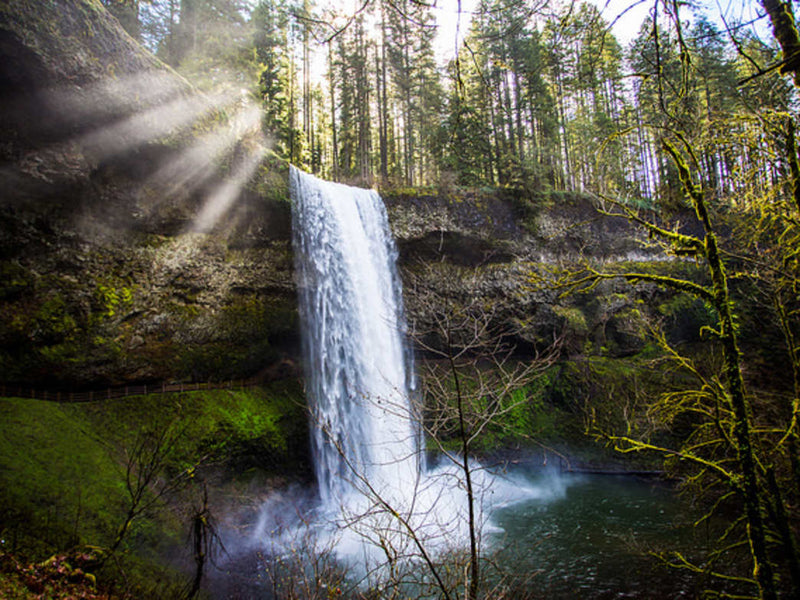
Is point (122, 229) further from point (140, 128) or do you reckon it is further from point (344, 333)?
point (344, 333)

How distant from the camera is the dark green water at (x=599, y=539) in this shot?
659cm

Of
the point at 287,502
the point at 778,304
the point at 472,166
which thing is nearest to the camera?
the point at 778,304

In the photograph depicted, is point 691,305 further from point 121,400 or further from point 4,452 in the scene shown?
point 4,452

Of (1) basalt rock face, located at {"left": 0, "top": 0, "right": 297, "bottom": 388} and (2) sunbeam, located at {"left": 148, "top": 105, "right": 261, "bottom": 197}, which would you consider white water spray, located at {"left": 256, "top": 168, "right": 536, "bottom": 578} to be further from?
(2) sunbeam, located at {"left": 148, "top": 105, "right": 261, "bottom": 197}

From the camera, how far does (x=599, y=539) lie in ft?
27.7

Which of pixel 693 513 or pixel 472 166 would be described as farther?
pixel 472 166

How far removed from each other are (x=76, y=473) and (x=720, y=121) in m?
10.5

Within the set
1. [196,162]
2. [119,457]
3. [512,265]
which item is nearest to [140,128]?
[196,162]

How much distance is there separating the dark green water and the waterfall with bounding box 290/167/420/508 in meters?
3.61

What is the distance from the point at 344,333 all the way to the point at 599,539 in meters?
8.06

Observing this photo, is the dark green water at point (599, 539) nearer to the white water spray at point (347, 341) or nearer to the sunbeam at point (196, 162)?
the white water spray at point (347, 341)

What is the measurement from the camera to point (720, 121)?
3.77 meters

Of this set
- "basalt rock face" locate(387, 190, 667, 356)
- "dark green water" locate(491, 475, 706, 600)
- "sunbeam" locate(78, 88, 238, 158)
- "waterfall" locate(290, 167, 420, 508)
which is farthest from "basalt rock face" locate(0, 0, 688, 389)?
"dark green water" locate(491, 475, 706, 600)

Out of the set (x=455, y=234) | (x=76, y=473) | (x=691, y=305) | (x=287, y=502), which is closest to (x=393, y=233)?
(x=455, y=234)
